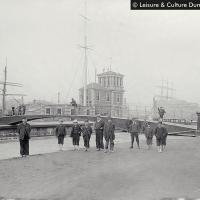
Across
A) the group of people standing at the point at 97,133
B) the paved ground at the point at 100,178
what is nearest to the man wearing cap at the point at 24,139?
the paved ground at the point at 100,178

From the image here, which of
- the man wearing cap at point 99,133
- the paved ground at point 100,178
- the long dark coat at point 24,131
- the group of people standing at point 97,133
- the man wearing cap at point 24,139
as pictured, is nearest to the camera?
the paved ground at point 100,178

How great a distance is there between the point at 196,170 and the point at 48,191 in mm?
4415

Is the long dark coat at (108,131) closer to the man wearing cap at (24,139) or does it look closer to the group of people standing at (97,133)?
the group of people standing at (97,133)

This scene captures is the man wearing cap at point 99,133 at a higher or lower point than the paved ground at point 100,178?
higher

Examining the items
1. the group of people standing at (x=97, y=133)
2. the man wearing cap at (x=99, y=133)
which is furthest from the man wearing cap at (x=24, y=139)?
the man wearing cap at (x=99, y=133)

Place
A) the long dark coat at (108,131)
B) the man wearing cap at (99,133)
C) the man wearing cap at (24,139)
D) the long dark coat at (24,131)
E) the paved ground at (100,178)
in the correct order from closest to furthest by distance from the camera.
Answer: the paved ground at (100,178) → the man wearing cap at (24,139) → the long dark coat at (24,131) → the long dark coat at (108,131) → the man wearing cap at (99,133)

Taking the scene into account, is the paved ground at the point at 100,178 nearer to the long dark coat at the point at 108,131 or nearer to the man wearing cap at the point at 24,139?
the man wearing cap at the point at 24,139

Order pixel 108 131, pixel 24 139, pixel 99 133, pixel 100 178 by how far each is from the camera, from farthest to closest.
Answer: pixel 99 133 < pixel 108 131 < pixel 24 139 < pixel 100 178

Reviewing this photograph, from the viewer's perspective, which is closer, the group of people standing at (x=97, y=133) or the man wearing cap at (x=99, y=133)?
the group of people standing at (x=97, y=133)

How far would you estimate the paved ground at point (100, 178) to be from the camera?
7.00m

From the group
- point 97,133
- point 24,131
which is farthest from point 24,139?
point 97,133

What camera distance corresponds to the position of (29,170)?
32.3 feet

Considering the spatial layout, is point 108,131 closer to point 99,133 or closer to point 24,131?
point 99,133

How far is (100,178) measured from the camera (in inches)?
335
